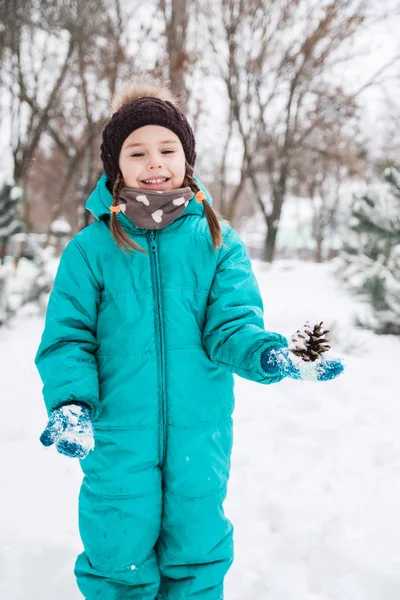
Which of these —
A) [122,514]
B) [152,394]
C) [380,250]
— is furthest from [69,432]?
[380,250]

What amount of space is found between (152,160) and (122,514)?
3.79ft

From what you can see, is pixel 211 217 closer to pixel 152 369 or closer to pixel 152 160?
pixel 152 160

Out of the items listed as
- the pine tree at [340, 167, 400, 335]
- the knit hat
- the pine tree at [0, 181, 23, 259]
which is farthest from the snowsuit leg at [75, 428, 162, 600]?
the pine tree at [0, 181, 23, 259]

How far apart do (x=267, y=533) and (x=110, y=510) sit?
1008 millimetres

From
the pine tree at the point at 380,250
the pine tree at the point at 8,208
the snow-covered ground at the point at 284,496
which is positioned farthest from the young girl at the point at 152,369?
the pine tree at the point at 8,208

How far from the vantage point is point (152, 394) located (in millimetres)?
1557

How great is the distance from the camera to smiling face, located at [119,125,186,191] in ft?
5.55

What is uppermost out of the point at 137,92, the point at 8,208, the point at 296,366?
the point at 137,92

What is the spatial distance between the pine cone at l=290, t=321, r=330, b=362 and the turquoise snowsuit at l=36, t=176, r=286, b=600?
0.19 m

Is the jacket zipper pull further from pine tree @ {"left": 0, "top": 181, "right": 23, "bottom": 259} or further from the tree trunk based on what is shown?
the tree trunk

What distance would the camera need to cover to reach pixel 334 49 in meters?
13.3

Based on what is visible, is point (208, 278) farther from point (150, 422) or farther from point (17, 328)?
point (17, 328)

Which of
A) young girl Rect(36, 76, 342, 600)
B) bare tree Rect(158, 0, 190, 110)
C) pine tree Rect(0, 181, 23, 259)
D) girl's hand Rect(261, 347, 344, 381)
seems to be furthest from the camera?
bare tree Rect(158, 0, 190, 110)

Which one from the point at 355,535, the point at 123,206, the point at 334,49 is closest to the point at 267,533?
the point at 355,535
